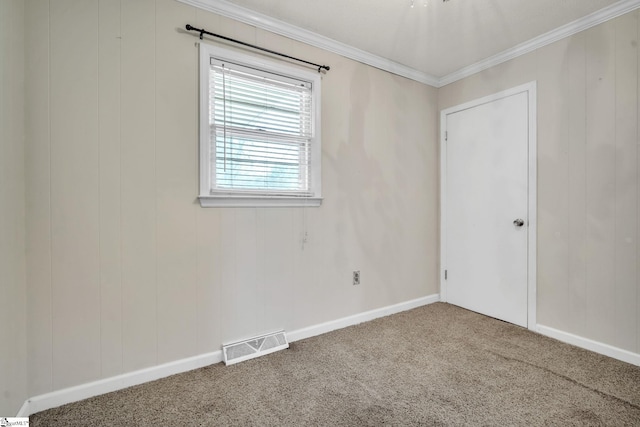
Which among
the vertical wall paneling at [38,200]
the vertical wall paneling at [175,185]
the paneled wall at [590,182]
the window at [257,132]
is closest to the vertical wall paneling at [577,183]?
the paneled wall at [590,182]

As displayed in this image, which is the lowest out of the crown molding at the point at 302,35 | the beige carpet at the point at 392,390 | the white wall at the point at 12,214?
the beige carpet at the point at 392,390

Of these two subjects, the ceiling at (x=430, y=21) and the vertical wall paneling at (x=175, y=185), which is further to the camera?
the ceiling at (x=430, y=21)

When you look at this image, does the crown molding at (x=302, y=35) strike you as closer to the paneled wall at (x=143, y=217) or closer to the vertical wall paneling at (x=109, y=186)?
the paneled wall at (x=143, y=217)

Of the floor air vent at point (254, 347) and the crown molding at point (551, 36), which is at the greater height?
the crown molding at point (551, 36)

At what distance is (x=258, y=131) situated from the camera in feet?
7.59

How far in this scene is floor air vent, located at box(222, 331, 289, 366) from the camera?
2172mm

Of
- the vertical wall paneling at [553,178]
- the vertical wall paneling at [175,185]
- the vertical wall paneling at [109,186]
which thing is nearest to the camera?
the vertical wall paneling at [109,186]

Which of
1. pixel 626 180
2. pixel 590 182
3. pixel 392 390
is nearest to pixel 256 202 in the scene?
pixel 392 390

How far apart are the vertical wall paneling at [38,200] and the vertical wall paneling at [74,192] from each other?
28 millimetres

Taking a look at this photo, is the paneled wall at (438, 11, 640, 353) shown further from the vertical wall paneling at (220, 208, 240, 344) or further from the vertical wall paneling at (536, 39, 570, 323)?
the vertical wall paneling at (220, 208, 240, 344)

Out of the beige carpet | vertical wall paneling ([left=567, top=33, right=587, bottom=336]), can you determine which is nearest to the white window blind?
the beige carpet

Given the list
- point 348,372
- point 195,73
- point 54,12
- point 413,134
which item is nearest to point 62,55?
point 54,12

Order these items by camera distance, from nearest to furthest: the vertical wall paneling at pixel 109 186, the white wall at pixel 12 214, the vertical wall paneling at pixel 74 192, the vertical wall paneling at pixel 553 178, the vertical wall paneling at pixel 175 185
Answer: the white wall at pixel 12 214 → the vertical wall paneling at pixel 74 192 → the vertical wall paneling at pixel 109 186 → the vertical wall paneling at pixel 175 185 → the vertical wall paneling at pixel 553 178

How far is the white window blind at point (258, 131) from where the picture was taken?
2.19 metres
